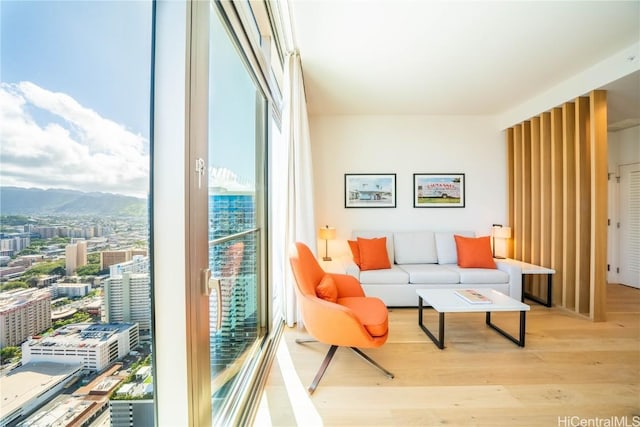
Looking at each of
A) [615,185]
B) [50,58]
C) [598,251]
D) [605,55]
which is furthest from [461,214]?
[50,58]

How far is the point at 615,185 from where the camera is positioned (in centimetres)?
419

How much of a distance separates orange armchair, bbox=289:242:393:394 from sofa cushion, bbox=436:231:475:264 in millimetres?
2107

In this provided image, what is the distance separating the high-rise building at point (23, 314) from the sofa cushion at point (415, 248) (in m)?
3.78

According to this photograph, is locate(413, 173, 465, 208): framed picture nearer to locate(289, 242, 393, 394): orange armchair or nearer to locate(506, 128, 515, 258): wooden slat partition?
locate(506, 128, 515, 258): wooden slat partition

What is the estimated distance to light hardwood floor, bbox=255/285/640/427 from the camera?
1552 millimetres

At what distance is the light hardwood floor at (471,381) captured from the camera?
5.09ft

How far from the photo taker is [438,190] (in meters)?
4.10

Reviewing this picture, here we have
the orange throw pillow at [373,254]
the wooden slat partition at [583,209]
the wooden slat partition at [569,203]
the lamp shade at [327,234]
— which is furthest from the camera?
the lamp shade at [327,234]

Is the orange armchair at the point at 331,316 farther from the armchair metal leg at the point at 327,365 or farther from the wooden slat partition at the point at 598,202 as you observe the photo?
the wooden slat partition at the point at 598,202

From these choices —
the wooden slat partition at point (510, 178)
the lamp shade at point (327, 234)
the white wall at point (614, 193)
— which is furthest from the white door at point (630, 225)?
the lamp shade at point (327, 234)

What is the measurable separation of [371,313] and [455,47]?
2647mm

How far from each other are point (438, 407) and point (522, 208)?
343 cm

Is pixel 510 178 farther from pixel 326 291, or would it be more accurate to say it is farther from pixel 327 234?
pixel 326 291

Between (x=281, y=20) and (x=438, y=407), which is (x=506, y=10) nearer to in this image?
(x=281, y=20)
